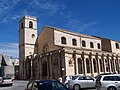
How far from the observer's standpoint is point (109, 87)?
1542cm

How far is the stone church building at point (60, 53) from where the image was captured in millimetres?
38438

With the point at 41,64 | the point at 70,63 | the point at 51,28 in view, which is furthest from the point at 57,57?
the point at 51,28

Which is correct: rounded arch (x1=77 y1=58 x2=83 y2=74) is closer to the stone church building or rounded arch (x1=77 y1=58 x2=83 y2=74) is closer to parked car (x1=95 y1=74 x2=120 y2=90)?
the stone church building

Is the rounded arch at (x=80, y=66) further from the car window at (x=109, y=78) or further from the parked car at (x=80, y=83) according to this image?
the car window at (x=109, y=78)

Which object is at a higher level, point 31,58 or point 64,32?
point 64,32

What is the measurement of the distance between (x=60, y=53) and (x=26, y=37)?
1777cm

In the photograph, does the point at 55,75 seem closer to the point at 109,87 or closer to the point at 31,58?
the point at 31,58

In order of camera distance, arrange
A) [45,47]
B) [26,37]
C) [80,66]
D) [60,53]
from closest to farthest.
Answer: [60,53] < [80,66] < [45,47] < [26,37]

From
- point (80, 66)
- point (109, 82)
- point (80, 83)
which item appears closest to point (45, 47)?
point (80, 66)

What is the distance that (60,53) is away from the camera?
125 ft

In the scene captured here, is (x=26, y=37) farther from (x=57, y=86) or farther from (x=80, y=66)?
(x=57, y=86)

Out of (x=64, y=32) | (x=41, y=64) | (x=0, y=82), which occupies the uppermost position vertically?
(x=64, y=32)

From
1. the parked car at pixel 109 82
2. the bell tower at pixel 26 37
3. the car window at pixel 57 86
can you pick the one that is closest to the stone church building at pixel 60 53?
the bell tower at pixel 26 37

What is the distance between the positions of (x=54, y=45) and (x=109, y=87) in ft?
94.3
